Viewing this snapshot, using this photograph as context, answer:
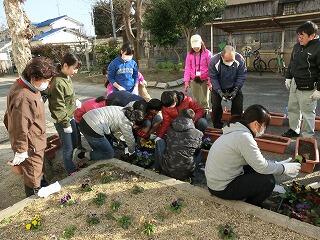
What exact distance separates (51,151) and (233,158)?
11.4 feet

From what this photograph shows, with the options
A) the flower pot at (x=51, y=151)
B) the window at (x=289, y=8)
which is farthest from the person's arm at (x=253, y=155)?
the window at (x=289, y=8)

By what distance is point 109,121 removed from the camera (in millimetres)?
4527

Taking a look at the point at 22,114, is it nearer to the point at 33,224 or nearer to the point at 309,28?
the point at 33,224

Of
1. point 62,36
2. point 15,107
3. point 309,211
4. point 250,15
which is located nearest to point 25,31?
point 15,107

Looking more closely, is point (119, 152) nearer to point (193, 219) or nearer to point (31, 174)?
point (31, 174)

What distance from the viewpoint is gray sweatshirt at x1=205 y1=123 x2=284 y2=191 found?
299 cm

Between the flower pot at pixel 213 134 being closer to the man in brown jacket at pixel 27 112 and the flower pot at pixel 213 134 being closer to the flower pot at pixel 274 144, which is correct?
the flower pot at pixel 274 144

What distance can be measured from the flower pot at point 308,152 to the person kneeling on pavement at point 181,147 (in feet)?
4.90

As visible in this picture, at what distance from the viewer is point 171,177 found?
161 inches

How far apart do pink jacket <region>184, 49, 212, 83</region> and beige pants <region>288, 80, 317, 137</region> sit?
1.64 meters

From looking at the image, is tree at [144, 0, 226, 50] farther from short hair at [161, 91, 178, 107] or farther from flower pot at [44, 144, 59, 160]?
flower pot at [44, 144, 59, 160]

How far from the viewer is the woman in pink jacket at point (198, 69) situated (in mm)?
5941

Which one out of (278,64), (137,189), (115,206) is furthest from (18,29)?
(278,64)

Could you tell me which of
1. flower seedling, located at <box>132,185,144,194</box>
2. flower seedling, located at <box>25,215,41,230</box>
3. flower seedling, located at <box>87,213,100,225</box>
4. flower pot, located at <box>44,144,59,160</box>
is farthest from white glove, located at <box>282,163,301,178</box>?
flower pot, located at <box>44,144,59,160</box>
